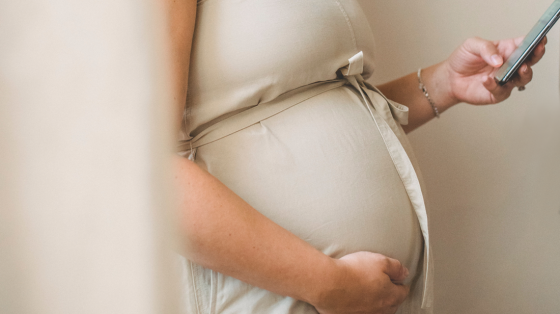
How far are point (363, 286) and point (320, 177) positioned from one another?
13cm

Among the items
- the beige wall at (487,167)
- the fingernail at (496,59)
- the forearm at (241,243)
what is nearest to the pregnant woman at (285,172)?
the forearm at (241,243)

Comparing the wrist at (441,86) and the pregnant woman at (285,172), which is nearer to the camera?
the pregnant woman at (285,172)

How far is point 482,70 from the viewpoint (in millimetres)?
725

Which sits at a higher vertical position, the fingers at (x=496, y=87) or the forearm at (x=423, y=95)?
the forearm at (x=423, y=95)

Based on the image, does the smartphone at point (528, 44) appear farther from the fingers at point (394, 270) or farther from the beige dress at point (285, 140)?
the fingers at point (394, 270)

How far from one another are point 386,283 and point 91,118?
1.46ft

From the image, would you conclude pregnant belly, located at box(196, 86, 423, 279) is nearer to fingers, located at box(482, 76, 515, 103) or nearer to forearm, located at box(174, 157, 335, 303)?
forearm, located at box(174, 157, 335, 303)

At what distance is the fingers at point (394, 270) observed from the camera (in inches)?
18.5

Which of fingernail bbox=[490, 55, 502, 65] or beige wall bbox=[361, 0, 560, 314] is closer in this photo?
fingernail bbox=[490, 55, 502, 65]

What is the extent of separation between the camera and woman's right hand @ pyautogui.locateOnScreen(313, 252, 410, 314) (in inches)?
16.9

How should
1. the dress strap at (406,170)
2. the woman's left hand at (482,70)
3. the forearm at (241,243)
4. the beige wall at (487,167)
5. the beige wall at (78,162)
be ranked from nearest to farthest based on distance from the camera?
the beige wall at (78,162) < the forearm at (241,243) < the dress strap at (406,170) < the woman's left hand at (482,70) < the beige wall at (487,167)

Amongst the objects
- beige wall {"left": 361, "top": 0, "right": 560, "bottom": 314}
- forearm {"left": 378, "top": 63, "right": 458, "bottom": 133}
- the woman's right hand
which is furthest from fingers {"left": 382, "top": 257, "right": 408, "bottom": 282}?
beige wall {"left": 361, "top": 0, "right": 560, "bottom": 314}

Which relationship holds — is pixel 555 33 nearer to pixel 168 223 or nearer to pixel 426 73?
pixel 426 73

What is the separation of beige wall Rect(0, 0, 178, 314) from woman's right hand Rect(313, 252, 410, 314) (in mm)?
363
